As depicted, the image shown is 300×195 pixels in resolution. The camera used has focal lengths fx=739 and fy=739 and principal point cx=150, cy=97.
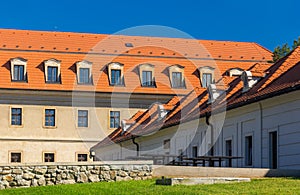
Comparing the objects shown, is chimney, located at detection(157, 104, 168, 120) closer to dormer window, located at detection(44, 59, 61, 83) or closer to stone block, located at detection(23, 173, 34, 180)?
dormer window, located at detection(44, 59, 61, 83)

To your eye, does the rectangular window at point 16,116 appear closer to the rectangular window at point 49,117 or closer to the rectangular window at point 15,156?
the rectangular window at point 49,117

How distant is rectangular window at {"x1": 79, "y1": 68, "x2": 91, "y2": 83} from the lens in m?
55.3

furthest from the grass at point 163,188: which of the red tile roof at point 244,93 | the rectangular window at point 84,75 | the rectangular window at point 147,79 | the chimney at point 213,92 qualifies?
the rectangular window at point 147,79

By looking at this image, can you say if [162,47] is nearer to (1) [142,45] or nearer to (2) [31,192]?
(1) [142,45]

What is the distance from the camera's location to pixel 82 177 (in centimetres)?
2219

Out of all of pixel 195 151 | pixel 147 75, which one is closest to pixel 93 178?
pixel 195 151

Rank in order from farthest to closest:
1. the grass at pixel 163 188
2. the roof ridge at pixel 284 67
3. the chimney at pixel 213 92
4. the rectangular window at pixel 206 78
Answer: the rectangular window at pixel 206 78 → the chimney at pixel 213 92 → the roof ridge at pixel 284 67 → the grass at pixel 163 188

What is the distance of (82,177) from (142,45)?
38508 millimetres

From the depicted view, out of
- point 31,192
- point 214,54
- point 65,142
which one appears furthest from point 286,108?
point 214,54

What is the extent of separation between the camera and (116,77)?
183 feet

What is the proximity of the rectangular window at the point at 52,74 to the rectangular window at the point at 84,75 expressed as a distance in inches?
71.3

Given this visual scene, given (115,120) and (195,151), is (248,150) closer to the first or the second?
(195,151)

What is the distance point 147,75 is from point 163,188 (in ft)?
127

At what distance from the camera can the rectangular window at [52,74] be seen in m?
54.5
